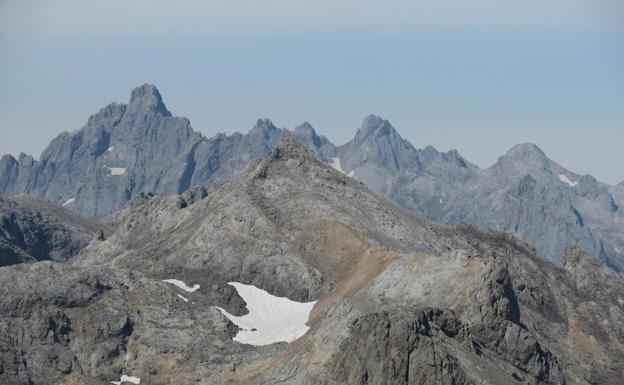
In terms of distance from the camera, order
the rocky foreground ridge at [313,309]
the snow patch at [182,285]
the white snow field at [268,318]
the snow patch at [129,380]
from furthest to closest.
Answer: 1. the snow patch at [182,285]
2. the white snow field at [268,318]
3. the snow patch at [129,380]
4. the rocky foreground ridge at [313,309]

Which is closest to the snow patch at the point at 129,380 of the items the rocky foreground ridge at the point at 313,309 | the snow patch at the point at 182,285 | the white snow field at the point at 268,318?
the rocky foreground ridge at the point at 313,309

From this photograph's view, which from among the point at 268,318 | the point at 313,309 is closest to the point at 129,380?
the point at 268,318

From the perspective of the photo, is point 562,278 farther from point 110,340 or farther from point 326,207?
point 110,340

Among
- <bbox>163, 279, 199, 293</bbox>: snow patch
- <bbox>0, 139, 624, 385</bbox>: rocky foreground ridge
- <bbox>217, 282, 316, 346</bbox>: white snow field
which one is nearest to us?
<bbox>0, 139, 624, 385</bbox>: rocky foreground ridge

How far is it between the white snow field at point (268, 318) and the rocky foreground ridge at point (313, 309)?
1.56 m

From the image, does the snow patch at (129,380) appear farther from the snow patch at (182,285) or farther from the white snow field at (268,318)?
the snow patch at (182,285)

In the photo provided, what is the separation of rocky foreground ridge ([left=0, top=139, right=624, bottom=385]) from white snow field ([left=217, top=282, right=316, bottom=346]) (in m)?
1.56

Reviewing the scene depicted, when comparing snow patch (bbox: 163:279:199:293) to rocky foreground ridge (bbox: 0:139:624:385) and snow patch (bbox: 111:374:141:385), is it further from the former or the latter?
snow patch (bbox: 111:374:141:385)

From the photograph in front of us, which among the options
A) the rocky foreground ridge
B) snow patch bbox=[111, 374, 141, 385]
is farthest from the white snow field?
snow patch bbox=[111, 374, 141, 385]

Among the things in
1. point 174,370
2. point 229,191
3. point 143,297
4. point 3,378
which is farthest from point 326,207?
point 3,378

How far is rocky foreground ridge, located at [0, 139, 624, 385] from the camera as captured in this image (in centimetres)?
12050

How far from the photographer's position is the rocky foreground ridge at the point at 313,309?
120 m

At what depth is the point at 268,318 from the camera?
16175 centimetres

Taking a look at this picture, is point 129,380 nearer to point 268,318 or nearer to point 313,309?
point 268,318
